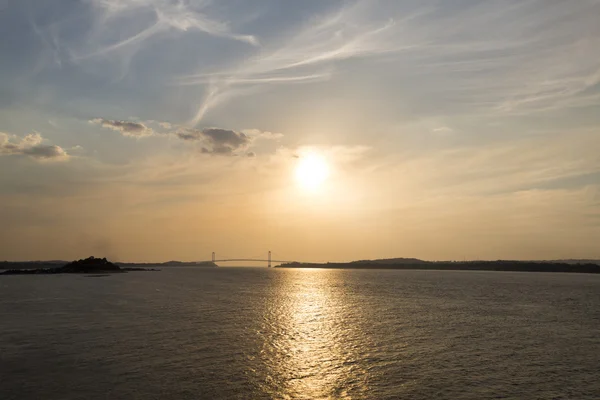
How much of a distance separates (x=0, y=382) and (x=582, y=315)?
7403cm

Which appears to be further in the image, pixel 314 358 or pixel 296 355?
pixel 296 355

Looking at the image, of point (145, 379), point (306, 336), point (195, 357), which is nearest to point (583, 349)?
point (306, 336)

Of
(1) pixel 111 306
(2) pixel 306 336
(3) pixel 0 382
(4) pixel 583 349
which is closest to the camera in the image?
(3) pixel 0 382

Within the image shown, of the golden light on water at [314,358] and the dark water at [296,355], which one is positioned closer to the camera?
the dark water at [296,355]

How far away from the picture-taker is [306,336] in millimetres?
47281

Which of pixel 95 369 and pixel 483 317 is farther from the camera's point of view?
pixel 483 317

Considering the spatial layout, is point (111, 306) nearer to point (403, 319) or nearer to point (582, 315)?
point (403, 319)

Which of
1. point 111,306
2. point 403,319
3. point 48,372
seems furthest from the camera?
point 111,306

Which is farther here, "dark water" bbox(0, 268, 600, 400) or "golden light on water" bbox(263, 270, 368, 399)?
"golden light on water" bbox(263, 270, 368, 399)

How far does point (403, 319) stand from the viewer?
58.7 m

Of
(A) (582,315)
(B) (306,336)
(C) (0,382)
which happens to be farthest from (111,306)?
(A) (582,315)

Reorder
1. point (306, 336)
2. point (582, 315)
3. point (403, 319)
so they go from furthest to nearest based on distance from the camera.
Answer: point (582, 315), point (403, 319), point (306, 336)

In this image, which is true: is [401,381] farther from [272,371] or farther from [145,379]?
[145,379]

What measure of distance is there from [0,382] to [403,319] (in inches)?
1855
